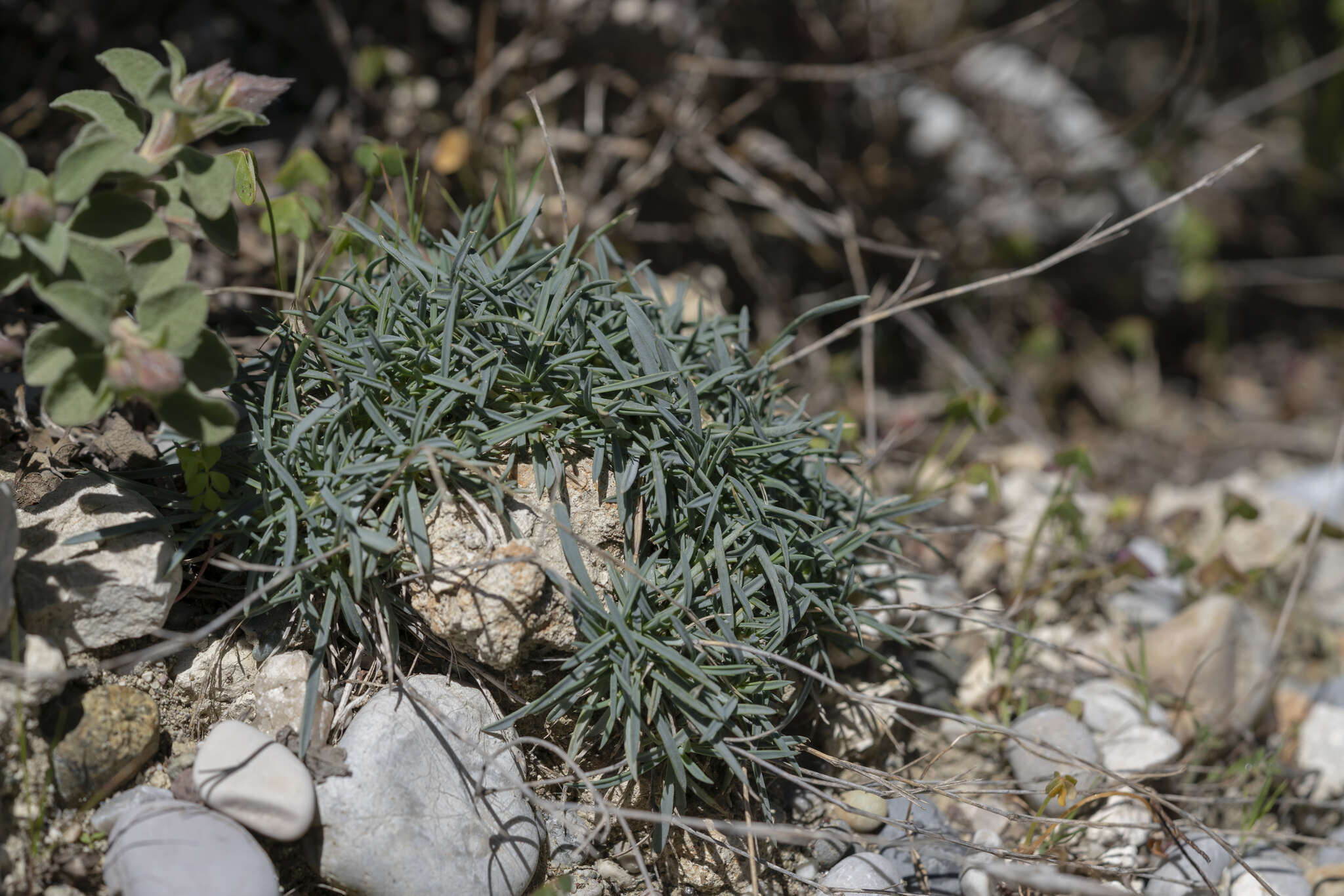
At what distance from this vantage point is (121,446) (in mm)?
1885

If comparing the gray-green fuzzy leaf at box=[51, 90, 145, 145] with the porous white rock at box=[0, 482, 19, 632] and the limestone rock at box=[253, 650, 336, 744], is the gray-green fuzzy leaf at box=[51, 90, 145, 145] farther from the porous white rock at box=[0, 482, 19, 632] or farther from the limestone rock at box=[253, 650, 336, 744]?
the limestone rock at box=[253, 650, 336, 744]

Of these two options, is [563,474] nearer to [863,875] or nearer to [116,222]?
[116,222]

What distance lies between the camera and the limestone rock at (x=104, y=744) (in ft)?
5.02

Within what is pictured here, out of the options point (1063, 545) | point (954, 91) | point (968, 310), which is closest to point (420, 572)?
point (1063, 545)

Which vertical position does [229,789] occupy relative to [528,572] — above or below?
below

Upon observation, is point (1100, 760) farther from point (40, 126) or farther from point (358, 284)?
point (40, 126)

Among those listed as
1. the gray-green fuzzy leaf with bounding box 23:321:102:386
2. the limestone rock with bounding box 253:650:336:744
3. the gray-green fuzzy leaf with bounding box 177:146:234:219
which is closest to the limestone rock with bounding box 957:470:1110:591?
the limestone rock with bounding box 253:650:336:744

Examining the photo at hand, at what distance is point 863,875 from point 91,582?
153 cm

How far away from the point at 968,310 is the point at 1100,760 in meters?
2.35

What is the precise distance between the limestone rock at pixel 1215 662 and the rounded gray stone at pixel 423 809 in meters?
1.69

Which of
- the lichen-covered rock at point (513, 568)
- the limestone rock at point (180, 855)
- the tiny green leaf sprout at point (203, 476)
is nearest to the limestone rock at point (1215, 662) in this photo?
the lichen-covered rock at point (513, 568)

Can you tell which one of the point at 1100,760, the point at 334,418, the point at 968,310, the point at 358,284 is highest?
the point at 358,284

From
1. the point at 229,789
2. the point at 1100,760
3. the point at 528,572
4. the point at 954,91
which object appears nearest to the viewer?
the point at 229,789

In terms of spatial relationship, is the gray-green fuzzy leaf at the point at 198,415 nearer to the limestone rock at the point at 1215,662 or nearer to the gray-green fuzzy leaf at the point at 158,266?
the gray-green fuzzy leaf at the point at 158,266
